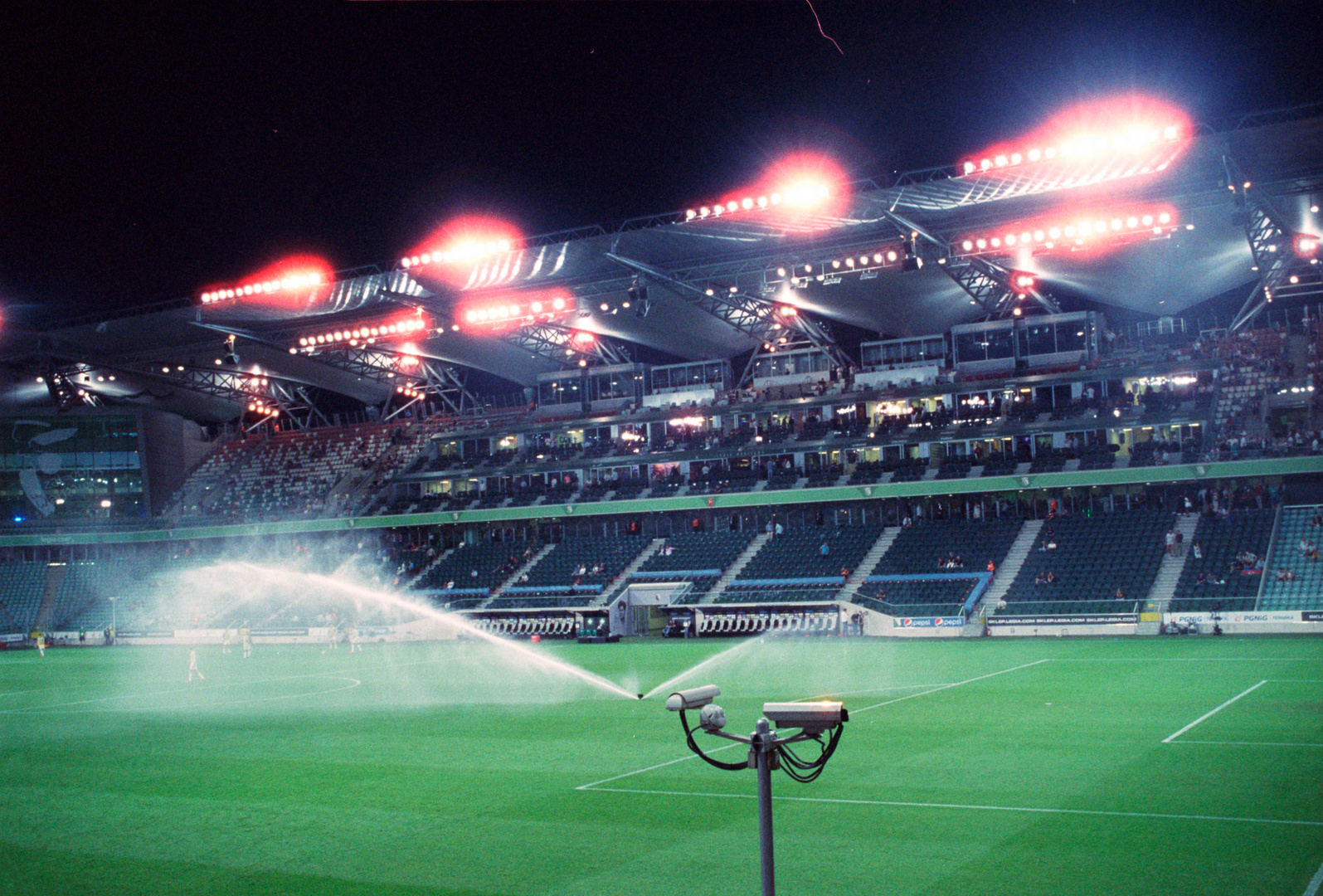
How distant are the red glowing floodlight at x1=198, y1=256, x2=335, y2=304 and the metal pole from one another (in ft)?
149

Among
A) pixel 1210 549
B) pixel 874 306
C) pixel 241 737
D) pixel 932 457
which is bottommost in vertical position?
pixel 241 737

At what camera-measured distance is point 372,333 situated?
59688 mm

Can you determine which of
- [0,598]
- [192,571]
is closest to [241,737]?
[192,571]

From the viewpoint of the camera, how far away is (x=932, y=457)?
192 feet

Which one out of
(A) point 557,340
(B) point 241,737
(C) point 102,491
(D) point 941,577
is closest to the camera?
(B) point 241,737

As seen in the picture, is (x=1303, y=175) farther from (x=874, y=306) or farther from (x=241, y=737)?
(x=241, y=737)

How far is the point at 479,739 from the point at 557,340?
47765 millimetres

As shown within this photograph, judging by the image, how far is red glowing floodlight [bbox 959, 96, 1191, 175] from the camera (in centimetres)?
3478

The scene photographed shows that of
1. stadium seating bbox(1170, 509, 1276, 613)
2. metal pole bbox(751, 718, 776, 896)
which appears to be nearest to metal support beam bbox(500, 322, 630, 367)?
stadium seating bbox(1170, 509, 1276, 613)

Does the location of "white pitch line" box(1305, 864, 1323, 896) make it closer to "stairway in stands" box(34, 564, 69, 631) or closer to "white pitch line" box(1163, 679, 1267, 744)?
"white pitch line" box(1163, 679, 1267, 744)

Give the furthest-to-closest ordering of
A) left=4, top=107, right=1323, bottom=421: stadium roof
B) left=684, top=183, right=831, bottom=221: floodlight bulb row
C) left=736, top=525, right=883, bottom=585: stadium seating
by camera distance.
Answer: left=736, top=525, right=883, bottom=585: stadium seating, left=684, top=183, right=831, bottom=221: floodlight bulb row, left=4, top=107, right=1323, bottom=421: stadium roof

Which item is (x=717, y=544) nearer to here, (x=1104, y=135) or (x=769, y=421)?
(x=769, y=421)

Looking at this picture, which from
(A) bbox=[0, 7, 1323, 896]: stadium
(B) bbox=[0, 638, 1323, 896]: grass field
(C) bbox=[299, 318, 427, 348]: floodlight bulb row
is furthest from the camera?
(C) bbox=[299, 318, 427, 348]: floodlight bulb row

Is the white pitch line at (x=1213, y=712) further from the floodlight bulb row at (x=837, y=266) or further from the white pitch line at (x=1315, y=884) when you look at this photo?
the floodlight bulb row at (x=837, y=266)
